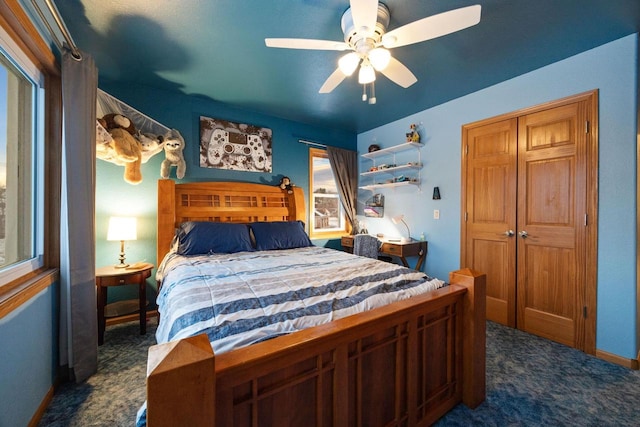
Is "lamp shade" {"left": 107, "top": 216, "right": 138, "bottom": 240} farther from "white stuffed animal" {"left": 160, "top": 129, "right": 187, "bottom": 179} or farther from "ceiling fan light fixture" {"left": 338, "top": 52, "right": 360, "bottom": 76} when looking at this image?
"ceiling fan light fixture" {"left": 338, "top": 52, "right": 360, "bottom": 76}

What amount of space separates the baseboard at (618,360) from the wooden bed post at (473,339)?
55.1 inches

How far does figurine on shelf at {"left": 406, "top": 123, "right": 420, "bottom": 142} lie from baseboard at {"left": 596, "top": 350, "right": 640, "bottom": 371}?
270cm

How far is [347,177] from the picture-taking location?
426 cm

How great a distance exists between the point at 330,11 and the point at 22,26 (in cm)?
172

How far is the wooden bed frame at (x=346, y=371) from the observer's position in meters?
0.69

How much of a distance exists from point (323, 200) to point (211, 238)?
2083mm

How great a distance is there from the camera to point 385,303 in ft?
4.38

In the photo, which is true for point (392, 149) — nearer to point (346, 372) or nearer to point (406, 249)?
point (406, 249)

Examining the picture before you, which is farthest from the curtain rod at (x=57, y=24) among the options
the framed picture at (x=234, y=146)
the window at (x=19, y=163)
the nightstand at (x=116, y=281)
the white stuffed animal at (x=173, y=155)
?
the nightstand at (x=116, y=281)

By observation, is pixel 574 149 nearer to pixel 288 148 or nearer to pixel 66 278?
pixel 288 148

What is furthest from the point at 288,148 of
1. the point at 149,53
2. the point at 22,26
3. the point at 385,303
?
the point at 385,303

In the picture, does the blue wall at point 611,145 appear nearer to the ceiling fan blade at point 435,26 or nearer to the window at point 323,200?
the ceiling fan blade at point 435,26

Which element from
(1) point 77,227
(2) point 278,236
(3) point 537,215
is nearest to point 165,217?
(1) point 77,227

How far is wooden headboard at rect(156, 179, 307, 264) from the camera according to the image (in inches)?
108
